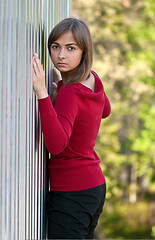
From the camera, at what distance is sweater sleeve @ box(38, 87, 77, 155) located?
4.77ft

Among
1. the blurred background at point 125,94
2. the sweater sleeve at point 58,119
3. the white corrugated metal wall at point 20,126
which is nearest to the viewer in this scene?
the white corrugated metal wall at point 20,126

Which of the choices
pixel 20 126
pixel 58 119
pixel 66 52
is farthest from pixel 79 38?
pixel 20 126

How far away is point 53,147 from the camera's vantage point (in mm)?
1502

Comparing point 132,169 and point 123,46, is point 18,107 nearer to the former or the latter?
point 123,46

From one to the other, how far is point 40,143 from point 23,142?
0.26 m

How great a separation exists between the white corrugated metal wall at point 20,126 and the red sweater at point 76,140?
3.8 inches

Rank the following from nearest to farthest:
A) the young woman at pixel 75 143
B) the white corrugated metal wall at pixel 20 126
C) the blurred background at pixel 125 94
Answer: the white corrugated metal wall at pixel 20 126
the young woman at pixel 75 143
the blurred background at pixel 125 94

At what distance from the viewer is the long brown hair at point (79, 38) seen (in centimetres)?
162

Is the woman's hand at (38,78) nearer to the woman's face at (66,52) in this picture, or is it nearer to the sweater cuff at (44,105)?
the sweater cuff at (44,105)

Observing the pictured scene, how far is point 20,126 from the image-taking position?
1429 mm

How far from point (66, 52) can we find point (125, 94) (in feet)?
20.4

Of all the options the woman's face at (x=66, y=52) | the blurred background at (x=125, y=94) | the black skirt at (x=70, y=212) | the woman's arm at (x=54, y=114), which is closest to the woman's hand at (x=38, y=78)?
the woman's arm at (x=54, y=114)

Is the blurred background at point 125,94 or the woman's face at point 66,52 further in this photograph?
the blurred background at point 125,94

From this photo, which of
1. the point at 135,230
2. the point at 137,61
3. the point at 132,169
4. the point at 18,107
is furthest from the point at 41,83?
the point at 132,169
